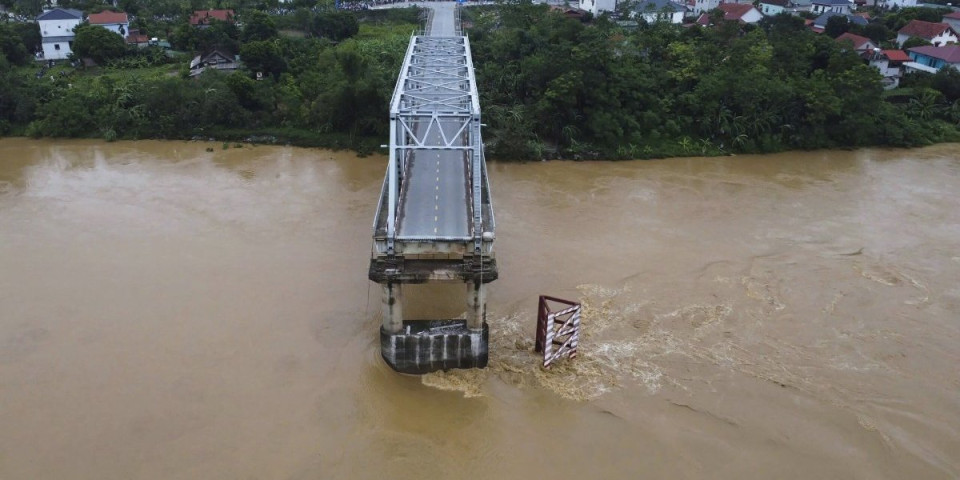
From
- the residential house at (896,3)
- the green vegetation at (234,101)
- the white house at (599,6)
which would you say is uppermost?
the residential house at (896,3)

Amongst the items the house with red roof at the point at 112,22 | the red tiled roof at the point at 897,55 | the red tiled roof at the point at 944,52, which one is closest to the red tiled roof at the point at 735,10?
the red tiled roof at the point at 897,55

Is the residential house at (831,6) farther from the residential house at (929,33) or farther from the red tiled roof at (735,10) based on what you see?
the residential house at (929,33)

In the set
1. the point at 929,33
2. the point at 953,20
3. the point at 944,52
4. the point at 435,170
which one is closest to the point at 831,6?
the point at 953,20

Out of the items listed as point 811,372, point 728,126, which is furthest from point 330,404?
point 728,126

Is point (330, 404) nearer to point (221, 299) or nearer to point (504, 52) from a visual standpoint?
point (221, 299)

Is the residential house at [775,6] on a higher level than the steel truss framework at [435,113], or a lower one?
higher

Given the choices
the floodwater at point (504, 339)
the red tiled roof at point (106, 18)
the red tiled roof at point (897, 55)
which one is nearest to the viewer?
the floodwater at point (504, 339)

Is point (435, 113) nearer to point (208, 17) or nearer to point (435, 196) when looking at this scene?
point (435, 196)

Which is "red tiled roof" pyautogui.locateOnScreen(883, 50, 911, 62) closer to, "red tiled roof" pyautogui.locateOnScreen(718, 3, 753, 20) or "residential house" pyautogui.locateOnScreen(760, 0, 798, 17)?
"red tiled roof" pyautogui.locateOnScreen(718, 3, 753, 20)
